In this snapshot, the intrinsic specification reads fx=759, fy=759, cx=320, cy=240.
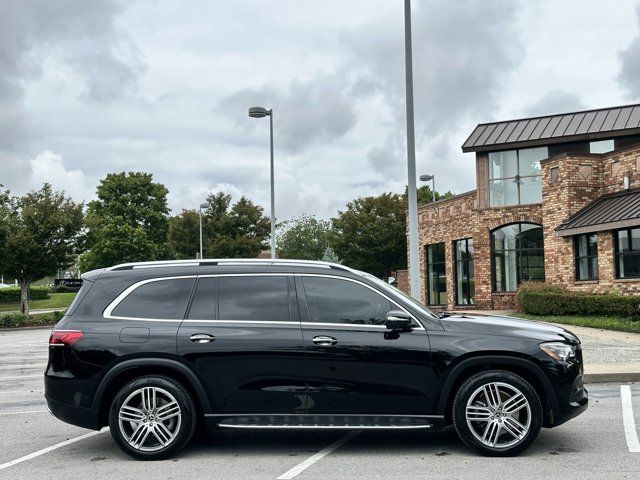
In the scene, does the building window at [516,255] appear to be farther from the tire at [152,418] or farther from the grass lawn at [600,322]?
the tire at [152,418]

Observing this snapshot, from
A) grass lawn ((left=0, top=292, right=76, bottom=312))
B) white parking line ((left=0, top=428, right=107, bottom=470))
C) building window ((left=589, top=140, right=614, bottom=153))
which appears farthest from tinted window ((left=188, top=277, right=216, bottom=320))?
grass lawn ((left=0, top=292, right=76, bottom=312))

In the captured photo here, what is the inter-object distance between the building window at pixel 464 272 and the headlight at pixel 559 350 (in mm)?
25726

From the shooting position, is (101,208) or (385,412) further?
(101,208)

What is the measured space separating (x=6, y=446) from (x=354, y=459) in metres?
3.51

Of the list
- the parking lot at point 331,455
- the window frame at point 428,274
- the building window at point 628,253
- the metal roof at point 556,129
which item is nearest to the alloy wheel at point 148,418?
the parking lot at point 331,455

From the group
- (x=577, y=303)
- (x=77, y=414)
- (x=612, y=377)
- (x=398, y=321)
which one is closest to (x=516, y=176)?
(x=577, y=303)

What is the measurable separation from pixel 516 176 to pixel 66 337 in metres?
25.6

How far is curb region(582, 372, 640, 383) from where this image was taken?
11180 millimetres

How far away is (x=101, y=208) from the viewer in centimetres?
7769

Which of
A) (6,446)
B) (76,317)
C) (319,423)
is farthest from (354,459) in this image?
(6,446)

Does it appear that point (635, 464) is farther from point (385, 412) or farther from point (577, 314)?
point (577, 314)

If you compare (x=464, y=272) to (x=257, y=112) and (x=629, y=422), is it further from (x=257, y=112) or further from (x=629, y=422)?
(x=629, y=422)

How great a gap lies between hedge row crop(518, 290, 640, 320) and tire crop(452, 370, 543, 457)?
603 inches

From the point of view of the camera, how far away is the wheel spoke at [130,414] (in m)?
6.65
